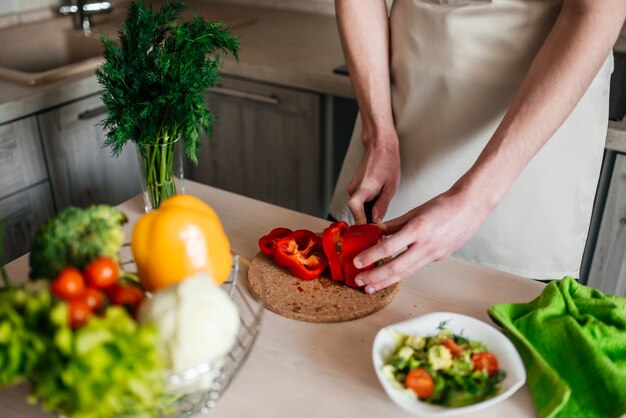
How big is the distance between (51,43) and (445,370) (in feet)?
6.96

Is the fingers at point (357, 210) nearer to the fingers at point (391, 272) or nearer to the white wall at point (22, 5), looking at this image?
the fingers at point (391, 272)

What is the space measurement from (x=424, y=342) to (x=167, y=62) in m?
0.57

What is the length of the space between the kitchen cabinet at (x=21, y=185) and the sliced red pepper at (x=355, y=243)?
117cm

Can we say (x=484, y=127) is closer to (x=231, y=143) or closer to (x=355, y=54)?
(x=355, y=54)

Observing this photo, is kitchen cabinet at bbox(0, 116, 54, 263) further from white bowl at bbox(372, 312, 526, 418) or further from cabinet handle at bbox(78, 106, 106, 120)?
white bowl at bbox(372, 312, 526, 418)

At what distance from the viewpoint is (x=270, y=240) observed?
1003 millimetres

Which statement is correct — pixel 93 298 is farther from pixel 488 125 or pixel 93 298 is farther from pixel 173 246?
pixel 488 125

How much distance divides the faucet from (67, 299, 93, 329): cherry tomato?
1982 millimetres

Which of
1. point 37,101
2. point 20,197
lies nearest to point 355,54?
point 37,101

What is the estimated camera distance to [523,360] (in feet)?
2.57

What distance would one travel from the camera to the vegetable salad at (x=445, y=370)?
70cm

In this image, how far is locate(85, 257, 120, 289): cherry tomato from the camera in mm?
613

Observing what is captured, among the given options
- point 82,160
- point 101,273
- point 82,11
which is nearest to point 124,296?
point 101,273

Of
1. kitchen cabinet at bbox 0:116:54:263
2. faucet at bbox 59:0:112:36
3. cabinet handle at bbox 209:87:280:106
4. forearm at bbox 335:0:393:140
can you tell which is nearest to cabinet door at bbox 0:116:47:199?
kitchen cabinet at bbox 0:116:54:263
